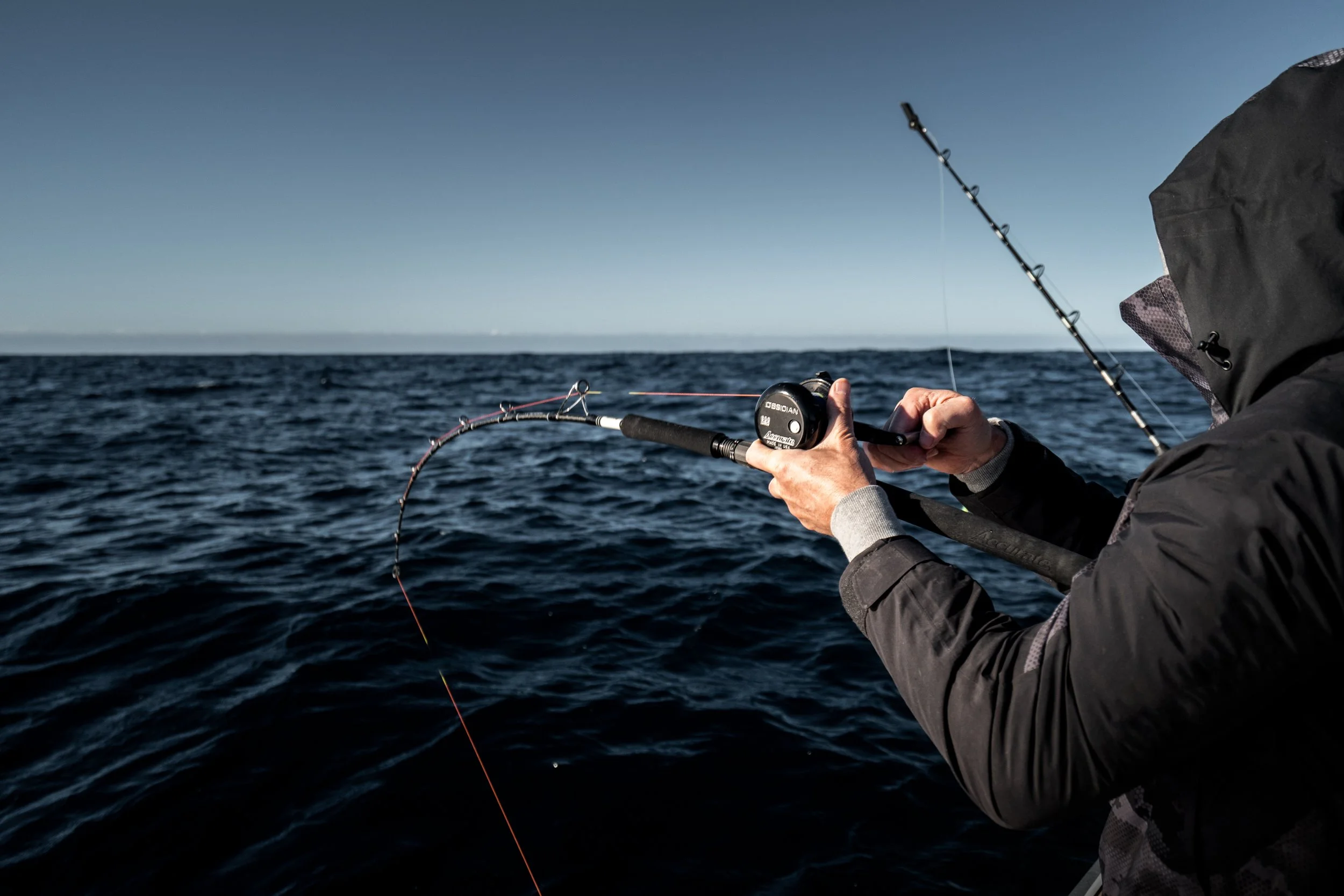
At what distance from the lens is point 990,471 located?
2506mm

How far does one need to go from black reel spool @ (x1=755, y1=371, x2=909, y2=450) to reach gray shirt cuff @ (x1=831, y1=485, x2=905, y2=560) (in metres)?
0.23

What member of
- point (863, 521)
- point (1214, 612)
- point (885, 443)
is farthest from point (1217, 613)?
point (885, 443)

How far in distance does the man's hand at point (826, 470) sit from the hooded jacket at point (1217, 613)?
25 centimetres

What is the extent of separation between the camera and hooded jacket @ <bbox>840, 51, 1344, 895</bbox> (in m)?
0.98

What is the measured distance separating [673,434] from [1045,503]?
1389 mm

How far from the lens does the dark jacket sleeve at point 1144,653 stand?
3.18 ft

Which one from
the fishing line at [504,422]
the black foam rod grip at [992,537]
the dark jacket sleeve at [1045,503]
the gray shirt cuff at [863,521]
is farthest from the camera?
the fishing line at [504,422]

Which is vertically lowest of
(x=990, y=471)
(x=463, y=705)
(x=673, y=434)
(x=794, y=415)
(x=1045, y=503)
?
(x=463, y=705)

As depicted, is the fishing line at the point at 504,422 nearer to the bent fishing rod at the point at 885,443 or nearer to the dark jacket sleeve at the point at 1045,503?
the bent fishing rod at the point at 885,443

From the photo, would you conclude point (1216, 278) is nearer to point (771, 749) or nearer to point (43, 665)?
point (771, 749)

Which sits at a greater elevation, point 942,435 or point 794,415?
point 794,415

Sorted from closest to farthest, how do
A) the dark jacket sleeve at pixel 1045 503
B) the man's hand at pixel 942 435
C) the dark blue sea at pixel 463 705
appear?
the man's hand at pixel 942 435
the dark jacket sleeve at pixel 1045 503
the dark blue sea at pixel 463 705

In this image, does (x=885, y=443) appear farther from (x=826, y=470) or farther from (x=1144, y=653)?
(x=1144, y=653)

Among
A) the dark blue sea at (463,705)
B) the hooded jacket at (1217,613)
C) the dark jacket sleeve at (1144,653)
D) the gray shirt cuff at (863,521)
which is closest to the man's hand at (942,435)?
the gray shirt cuff at (863,521)
